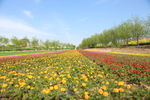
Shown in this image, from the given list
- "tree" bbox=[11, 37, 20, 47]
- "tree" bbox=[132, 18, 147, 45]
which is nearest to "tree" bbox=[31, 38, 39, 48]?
"tree" bbox=[11, 37, 20, 47]

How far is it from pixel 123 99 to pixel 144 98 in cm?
49

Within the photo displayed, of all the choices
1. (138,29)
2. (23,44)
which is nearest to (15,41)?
(23,44)

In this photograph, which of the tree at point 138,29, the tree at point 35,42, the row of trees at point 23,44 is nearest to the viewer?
the tree at point 138,29

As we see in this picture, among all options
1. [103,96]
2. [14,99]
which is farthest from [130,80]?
[14,99]

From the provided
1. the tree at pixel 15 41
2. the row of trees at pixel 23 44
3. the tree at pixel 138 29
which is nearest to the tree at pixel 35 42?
the row of trees at pixel 23 44

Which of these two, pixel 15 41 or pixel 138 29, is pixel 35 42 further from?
pixel 138 29

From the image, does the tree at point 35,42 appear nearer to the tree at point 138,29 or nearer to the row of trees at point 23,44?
Result: the row of trees at point 23,44

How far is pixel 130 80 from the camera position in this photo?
3094 millimetres

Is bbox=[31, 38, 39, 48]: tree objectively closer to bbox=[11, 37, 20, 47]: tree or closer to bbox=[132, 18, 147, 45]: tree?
bbox=[11, 37, 20, 47]: tree

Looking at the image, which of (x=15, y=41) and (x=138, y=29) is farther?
(x=15, y=41)

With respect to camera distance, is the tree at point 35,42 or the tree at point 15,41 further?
the tree at point 35,42

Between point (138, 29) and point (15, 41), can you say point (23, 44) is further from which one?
point (138, 29)

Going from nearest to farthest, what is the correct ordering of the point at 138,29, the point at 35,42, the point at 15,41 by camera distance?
the point at 138,29 → the point at 15,41 → the point at 35,42

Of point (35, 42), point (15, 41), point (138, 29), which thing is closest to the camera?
point (138, 29)
